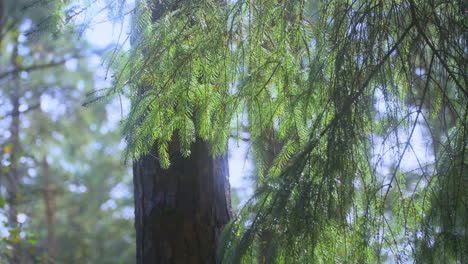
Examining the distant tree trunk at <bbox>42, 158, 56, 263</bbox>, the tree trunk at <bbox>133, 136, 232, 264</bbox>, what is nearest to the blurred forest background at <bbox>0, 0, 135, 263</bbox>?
the distant tree trunk at <bbox>42, 158, 56, 263</bbox>

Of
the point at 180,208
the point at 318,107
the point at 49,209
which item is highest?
the point at 49,209

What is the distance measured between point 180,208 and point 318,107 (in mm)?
891

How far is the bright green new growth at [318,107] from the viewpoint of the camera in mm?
2018

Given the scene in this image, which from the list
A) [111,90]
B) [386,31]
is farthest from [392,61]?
[111,90]

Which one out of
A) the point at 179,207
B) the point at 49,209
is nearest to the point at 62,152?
the point at 49,209

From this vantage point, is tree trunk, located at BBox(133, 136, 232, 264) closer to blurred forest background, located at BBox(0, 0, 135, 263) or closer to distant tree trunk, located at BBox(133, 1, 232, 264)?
distant tree trunk, located at BBox(133, 1, 232, 264)

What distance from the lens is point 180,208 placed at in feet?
8.20

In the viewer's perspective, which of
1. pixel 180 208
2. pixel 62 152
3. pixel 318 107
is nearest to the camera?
pixel 318 107

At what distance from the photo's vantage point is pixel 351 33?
2.08 m

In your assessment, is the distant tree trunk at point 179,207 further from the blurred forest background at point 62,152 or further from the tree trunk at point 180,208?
the blurred forest background at point 62,152

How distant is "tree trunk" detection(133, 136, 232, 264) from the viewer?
2465 mm

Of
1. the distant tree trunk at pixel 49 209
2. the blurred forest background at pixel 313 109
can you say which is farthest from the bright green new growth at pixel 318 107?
the distant tree trunk at pixel 49 209

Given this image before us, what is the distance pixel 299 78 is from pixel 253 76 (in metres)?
0.23

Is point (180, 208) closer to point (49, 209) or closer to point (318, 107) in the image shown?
point (318, 107)
